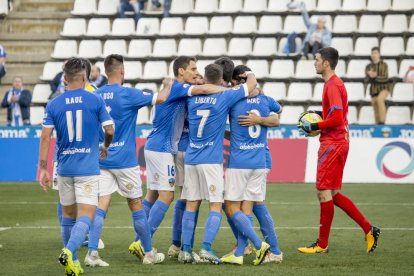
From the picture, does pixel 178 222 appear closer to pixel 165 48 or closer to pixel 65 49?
pixel 165 48

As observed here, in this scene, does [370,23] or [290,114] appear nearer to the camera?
[290,114]

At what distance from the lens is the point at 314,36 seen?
24453 mm

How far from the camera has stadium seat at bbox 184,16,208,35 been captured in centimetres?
2667

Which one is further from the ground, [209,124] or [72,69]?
[72,69]

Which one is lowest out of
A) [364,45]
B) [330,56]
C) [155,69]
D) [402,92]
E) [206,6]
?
[402,92]

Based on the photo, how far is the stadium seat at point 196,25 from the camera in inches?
1050

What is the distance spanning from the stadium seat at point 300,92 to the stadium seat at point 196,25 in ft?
11.1

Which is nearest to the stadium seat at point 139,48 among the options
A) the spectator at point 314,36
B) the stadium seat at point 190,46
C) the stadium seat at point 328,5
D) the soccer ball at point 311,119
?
the stadium seat at point 190,46

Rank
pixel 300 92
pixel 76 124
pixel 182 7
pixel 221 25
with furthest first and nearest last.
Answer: pixel 182 7
pixel 221 25
pixel 300 92
pixel 76 124

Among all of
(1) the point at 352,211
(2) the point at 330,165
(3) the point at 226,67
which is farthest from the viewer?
(1) the point at 352,211

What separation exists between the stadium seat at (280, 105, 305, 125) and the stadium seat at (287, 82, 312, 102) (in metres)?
0.40

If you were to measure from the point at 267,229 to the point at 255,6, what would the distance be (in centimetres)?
1686

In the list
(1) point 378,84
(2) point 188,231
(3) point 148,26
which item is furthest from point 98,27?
(2) point 188,231

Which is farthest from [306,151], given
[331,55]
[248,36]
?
[331,55]
